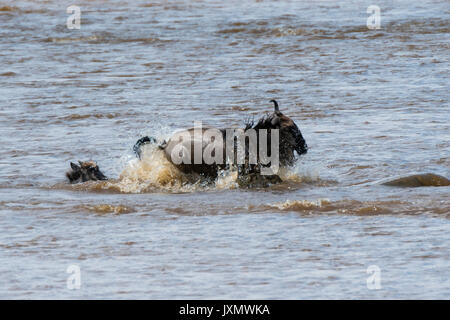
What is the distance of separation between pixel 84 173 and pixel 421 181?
10.0 feet

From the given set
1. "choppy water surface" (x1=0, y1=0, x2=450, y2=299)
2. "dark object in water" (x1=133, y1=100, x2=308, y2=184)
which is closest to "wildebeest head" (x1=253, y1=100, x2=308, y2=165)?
"dark object in water" (x1=133, y1=100, x2=308, y2=184)

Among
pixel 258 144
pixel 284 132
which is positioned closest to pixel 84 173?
pixel 258 144

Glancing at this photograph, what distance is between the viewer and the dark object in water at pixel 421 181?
9.08 meters

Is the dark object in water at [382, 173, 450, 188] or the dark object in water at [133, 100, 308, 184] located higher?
the dark object in water at [133, 100, 308, 184]

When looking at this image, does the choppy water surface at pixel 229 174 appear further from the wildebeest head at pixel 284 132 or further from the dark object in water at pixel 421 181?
the wildebeest head at pixel 284 132

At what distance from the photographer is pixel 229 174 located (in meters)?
9.16

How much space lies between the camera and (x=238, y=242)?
7.38 meters

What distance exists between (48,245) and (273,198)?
217 centimetres

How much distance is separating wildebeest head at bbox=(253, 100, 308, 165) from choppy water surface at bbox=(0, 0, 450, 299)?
0.32m

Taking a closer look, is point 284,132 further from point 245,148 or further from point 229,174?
point 229,174

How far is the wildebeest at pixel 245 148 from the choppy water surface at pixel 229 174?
0.14 metres

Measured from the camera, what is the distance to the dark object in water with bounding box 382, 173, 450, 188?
9078mm

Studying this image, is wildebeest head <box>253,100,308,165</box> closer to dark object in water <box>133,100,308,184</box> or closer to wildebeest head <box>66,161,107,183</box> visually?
dark object in water <box>133,100,308,184</box>
